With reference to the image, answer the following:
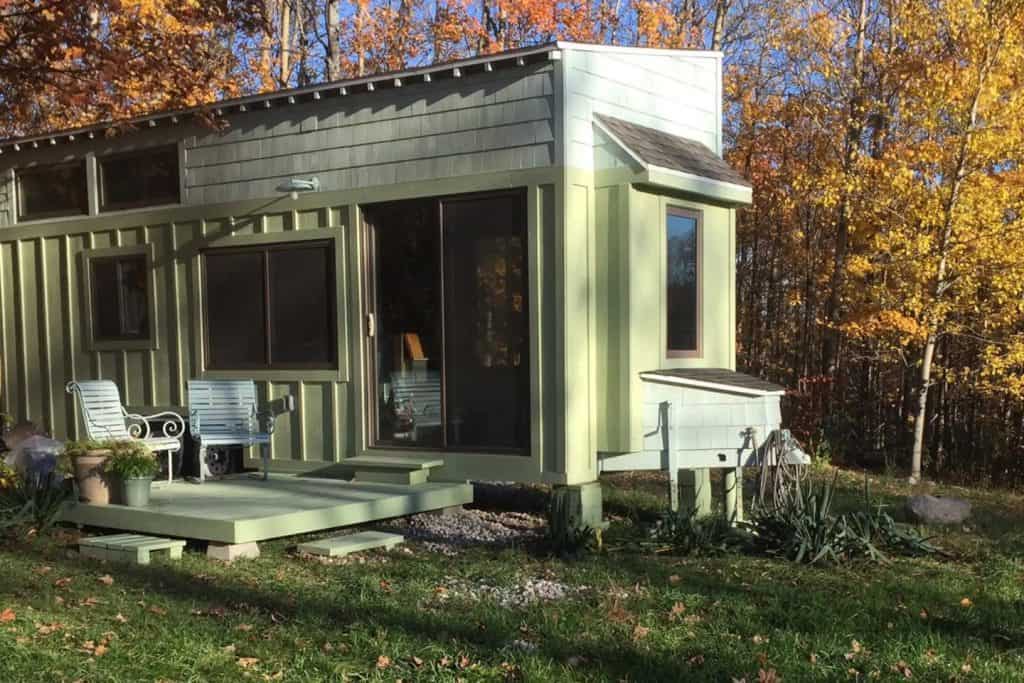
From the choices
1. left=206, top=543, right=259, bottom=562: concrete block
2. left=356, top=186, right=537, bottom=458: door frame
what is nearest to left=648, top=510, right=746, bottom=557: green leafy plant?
left=356, top=186, right=537, bottom=458: door frame

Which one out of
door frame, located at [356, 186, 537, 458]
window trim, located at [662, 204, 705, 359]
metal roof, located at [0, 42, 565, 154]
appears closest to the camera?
metal roof, located at [0, 42, 565, 154]

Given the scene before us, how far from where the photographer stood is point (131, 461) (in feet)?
23.2

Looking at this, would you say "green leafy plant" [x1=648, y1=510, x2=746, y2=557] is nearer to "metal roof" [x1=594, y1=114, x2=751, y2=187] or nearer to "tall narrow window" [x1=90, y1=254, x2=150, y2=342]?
"metal roof" [x1=594, y1=114, x2=751, y2=187]

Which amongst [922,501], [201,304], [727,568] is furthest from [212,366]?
[922,501]

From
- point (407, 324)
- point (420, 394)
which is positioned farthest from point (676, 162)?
point (420, 394)

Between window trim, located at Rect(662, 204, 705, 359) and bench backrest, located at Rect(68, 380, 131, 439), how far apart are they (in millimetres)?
4634

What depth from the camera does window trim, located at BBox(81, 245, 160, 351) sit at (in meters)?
Result: 9.41

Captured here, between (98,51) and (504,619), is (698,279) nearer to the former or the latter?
(504,619)

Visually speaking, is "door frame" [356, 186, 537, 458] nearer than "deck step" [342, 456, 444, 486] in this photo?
Yes

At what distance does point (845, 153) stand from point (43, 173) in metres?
11.0

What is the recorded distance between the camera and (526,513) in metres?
8.87

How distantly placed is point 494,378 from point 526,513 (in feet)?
5.97

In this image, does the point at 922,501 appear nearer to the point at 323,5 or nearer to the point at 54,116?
the point at 54,116

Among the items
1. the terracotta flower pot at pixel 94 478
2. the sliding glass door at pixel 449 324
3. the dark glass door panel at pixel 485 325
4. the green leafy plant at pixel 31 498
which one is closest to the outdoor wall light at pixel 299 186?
the sliding glass door at pixel 449 324
